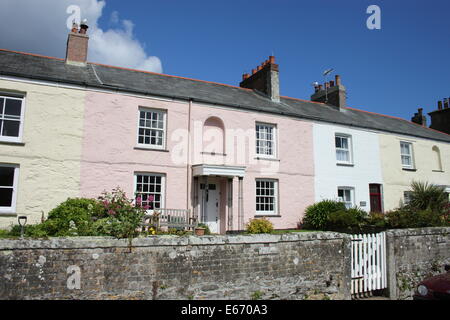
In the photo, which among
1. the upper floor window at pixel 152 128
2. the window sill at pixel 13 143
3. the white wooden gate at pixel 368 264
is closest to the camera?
the white wooden gate at pixel 368 264

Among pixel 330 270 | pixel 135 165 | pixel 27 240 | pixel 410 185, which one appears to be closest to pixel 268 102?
pixel 135 165

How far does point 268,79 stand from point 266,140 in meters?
4.54

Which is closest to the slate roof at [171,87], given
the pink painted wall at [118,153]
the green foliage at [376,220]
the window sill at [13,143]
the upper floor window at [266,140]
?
the pink painted wall at [118,153]

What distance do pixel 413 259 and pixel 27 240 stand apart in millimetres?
9989

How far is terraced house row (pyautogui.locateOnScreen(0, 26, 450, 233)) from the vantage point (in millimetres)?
13094

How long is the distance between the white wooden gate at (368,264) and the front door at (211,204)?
7.92m

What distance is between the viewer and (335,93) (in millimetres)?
23656

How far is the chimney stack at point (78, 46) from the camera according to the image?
1585 centimetres

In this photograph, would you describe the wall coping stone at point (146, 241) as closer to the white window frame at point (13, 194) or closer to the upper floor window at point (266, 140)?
the white window frame at point (13, 194)

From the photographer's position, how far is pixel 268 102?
64.3ft

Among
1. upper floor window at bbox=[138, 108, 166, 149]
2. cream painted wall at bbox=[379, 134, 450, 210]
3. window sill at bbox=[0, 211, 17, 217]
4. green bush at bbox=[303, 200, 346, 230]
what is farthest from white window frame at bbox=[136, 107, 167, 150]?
cream painted wall at bbox=[379, 134, 450, 210]

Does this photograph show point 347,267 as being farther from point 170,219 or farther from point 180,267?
point 170,219

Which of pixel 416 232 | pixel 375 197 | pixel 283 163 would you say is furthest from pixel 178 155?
pixel 375 197
